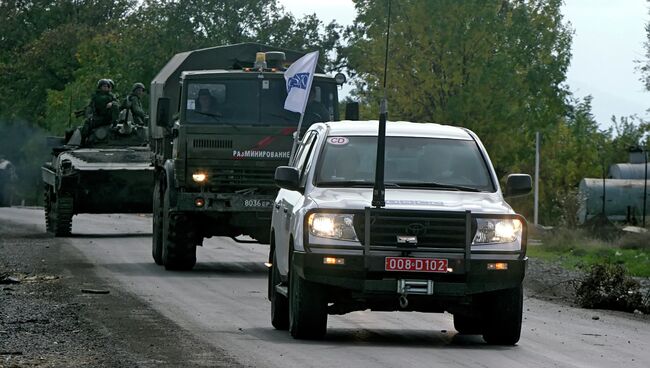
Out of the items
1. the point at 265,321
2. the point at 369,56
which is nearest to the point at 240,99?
the point at 265,321

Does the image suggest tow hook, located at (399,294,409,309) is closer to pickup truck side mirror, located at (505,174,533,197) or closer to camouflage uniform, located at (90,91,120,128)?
pickup truck side mirror, located at (505,174,533,197)

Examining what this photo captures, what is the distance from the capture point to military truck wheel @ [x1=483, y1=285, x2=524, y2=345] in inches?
518

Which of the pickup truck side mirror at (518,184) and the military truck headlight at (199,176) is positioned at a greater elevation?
the pickup truck side mirror at (518,184)

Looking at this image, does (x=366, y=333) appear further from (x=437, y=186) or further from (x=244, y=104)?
(x=244, y=104)

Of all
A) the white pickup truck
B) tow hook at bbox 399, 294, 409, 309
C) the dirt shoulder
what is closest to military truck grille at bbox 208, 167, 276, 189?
the dirt shoulder

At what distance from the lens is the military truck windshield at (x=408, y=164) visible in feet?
45.4

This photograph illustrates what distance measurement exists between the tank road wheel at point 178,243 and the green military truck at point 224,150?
0.01 metres

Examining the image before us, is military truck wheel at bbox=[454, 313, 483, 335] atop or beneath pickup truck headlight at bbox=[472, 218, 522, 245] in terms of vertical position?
beneath

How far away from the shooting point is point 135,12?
314ft

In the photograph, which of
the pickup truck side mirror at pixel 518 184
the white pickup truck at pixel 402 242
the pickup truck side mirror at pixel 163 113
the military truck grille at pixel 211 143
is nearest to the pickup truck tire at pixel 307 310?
the white pickup truck at pixel 402 242

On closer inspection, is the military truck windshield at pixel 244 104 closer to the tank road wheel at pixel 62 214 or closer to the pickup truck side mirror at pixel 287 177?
the pickup truck side mirror at pixel 287 177

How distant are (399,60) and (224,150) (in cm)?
2782

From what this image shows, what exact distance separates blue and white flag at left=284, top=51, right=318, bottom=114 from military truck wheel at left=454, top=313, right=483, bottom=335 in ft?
25.7

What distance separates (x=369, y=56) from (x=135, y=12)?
4751 cm
